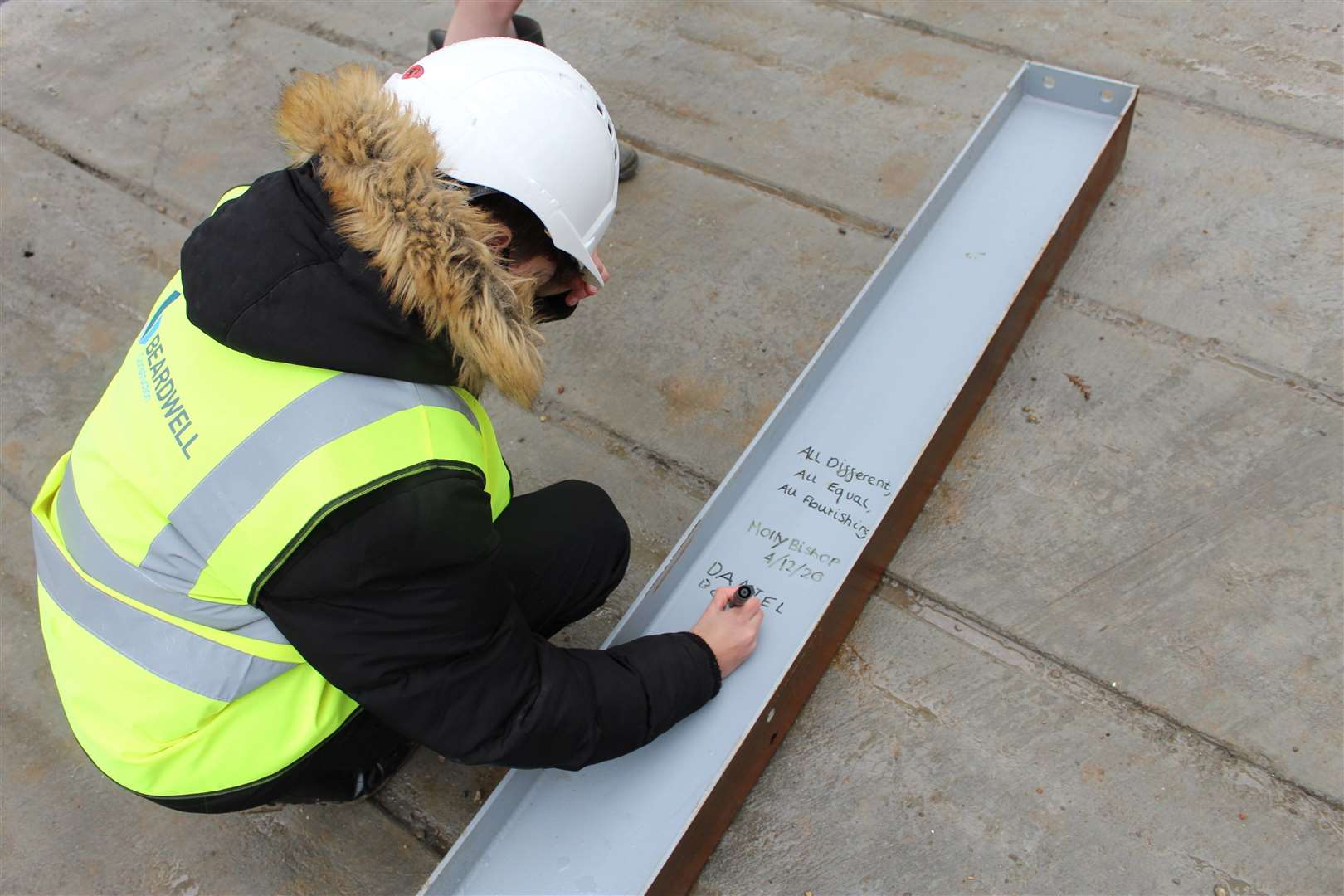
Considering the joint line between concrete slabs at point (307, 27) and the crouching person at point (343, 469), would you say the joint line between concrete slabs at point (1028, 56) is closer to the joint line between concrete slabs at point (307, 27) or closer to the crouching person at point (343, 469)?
the joint line between concrete slabs at point (307, 27)

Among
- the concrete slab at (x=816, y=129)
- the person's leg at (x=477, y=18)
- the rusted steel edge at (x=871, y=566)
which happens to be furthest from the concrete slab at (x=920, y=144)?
the person's leg at (x=477, y=18)

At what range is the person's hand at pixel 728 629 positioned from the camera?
79.8 inches

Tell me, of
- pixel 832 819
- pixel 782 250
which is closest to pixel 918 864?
pixel 832 819

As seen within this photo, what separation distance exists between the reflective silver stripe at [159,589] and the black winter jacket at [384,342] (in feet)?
0.37

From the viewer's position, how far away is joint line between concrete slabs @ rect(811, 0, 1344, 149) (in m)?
3.19

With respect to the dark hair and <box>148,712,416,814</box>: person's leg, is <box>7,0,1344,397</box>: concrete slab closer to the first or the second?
the dark hair

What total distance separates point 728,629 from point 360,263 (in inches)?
43.4

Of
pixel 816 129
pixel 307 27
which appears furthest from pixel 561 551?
pixel 307 27

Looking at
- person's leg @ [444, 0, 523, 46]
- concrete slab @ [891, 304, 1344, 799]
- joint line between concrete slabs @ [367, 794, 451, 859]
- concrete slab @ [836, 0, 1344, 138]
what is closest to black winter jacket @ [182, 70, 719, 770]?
joint line between concrete slabs @ [367, 794, 451, 859]

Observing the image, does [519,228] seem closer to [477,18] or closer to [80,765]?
[477,18]

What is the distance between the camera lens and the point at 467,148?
1.56 meters

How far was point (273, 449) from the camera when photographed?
1.38m

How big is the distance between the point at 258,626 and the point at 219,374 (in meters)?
0.40

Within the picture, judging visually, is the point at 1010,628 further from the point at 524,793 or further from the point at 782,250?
the point at 782,250
